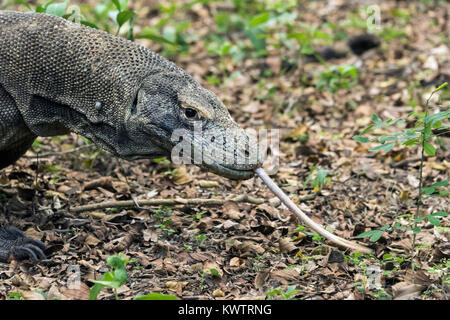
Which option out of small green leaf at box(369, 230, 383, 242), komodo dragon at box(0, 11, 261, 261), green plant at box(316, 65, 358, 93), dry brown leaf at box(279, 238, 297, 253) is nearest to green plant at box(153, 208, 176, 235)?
komodo dragon at box(0, 11, 261, 261)

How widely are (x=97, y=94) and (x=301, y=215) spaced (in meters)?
1.42

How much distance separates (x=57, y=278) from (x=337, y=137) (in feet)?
10.5

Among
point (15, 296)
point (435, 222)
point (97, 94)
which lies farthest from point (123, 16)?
point (435, 222)

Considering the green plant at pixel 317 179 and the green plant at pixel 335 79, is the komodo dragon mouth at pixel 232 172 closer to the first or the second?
the green plant at pixel 317 179

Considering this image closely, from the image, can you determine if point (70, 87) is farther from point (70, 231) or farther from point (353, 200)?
point (353, 200)

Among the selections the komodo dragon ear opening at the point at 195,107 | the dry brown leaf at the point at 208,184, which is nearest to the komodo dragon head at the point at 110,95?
the komodo dragon ear opening at the point at 195,107

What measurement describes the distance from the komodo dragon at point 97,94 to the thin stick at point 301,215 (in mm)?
232

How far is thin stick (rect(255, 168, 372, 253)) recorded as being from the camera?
11.5ft

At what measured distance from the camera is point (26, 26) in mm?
3844

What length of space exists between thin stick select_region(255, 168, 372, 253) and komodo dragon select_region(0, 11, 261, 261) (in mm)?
232

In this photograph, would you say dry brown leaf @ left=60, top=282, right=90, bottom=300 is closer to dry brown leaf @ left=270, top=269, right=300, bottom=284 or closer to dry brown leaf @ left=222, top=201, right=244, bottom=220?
dry brown leaf @ left=270, top=269, right=300, bottom=284

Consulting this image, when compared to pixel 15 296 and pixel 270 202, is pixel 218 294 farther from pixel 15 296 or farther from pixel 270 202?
pixel 270 202

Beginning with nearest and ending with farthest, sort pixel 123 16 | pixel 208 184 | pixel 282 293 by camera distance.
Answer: pixel 282 293 < pixel 123 16 < pixel 208 184

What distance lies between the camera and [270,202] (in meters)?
4.77
